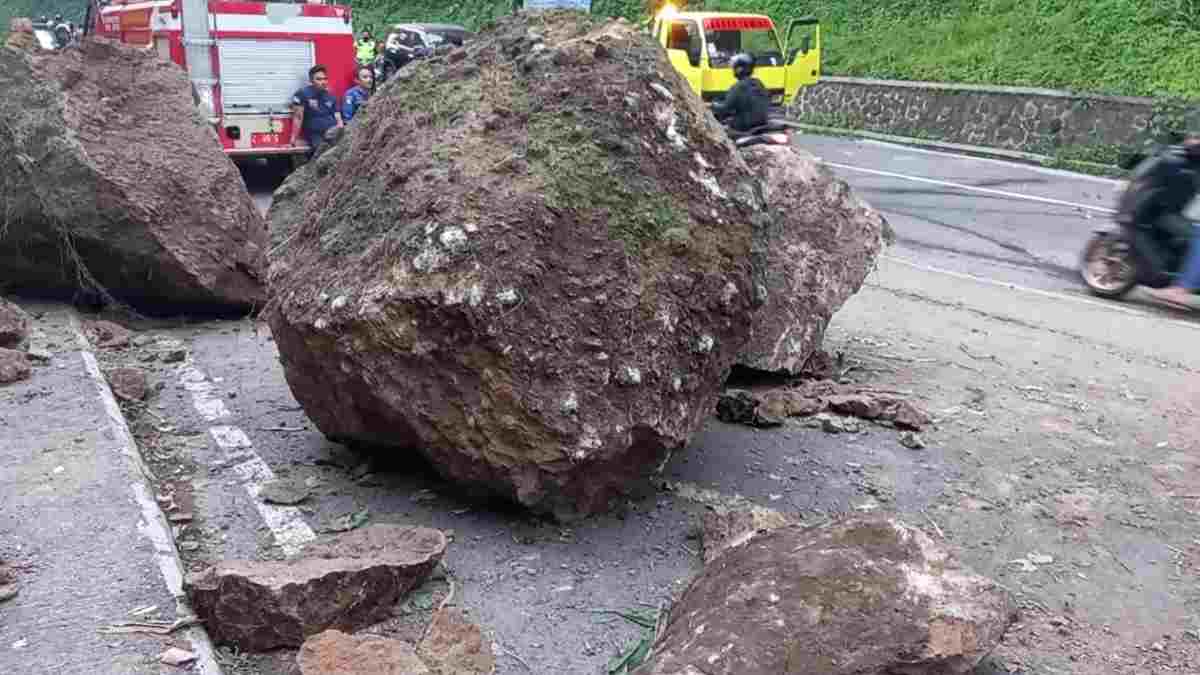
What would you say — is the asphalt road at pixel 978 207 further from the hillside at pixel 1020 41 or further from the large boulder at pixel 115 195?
the large boulder at pixel 115 195

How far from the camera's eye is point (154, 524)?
13.7ft

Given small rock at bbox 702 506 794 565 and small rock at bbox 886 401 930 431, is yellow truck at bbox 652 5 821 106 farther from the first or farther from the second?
small rock at bbox 702 506 794 565

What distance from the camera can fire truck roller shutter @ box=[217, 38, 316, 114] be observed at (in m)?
13.0

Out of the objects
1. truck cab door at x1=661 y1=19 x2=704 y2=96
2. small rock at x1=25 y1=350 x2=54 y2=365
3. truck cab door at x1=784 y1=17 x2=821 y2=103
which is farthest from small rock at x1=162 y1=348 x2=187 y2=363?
truck cab door at x1=784 y1=17 x2=821 y2=103

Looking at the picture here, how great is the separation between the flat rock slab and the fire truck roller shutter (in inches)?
418

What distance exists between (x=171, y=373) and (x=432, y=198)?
120 inches

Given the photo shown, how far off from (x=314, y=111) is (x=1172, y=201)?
377 inches

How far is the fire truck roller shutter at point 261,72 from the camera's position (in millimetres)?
13031

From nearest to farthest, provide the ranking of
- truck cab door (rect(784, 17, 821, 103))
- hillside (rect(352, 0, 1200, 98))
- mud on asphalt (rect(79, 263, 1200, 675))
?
mud on asphalt (rect(79, 263, 1200, 675))
hillside (rect(352, 0, 1200, 98))
truck cab door (rect(784, 17, 821, 103))

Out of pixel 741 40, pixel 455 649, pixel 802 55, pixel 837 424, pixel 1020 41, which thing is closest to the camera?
pixel 455 649

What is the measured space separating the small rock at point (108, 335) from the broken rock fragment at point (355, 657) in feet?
14.0

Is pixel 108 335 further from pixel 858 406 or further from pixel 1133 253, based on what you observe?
pixel 1133 253

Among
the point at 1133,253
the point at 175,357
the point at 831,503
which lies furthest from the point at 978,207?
the point at 175,357

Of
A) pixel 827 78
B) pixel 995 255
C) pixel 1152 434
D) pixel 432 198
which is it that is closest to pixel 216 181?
pixel 432 198
